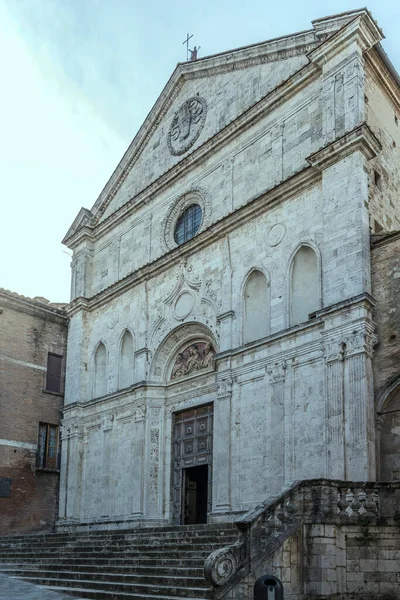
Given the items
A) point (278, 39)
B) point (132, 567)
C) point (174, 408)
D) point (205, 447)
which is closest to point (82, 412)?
point (174, 408)

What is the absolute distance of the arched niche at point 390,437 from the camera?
1564 cm

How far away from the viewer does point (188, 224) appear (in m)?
23.6

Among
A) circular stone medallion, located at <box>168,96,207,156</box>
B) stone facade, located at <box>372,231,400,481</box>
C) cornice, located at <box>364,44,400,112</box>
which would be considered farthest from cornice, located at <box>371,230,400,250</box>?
circular stone medallion, located at <box>168,96,207,156</box>

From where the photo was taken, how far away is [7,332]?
26.5 metres

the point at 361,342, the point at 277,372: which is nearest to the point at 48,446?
the point at 277,372

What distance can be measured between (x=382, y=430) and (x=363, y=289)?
9.75ft

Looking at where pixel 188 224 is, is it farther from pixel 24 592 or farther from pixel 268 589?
pixel 268 589

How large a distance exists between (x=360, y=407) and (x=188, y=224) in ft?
31.9

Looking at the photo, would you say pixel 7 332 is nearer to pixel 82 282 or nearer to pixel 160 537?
pixel 82 282

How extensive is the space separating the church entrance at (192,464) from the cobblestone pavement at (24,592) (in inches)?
221

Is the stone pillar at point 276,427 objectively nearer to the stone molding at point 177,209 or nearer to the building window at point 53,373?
the stone molding at point 177,209

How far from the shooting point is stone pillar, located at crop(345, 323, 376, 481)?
15.4m

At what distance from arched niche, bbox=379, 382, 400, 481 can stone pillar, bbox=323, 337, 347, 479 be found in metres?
0.82

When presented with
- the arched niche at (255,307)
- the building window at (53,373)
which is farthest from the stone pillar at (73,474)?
the arched niche at (255,307)
